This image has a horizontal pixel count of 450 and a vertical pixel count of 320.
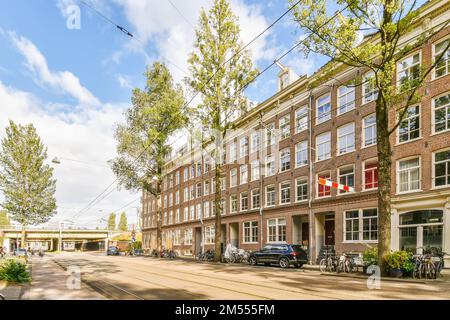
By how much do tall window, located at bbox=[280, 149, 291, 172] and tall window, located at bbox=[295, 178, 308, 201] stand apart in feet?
6.28

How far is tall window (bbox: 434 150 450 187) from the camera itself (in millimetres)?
20469

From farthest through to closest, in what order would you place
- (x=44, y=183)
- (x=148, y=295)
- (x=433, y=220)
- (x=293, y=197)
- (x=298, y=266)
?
(x=44, y=183) → (x=293, y=197) → (x=298, y=266) → (x=433, y=220) → (x=148, y=295)

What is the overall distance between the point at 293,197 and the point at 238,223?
10.2m

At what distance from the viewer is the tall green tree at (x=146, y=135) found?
3688 centimetres

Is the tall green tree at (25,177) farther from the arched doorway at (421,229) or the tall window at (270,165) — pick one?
the arched doorway at (421,229)

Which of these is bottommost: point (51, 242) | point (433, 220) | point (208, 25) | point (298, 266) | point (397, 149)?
point (51, 242)

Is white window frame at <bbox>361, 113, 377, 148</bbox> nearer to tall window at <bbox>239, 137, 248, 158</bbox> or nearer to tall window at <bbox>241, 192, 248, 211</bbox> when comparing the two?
tall window at <bbox>239, 137, 248, 158</bbox>

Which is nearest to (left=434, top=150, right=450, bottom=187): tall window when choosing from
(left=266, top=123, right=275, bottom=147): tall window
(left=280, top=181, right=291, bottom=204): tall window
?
(left=280, top=181, right=291, bottom=204): tall window

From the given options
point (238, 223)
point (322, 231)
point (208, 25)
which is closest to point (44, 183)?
point (238, 223)

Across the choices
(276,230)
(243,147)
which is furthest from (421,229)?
(243,147)

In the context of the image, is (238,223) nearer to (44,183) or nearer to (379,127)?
(44,183)

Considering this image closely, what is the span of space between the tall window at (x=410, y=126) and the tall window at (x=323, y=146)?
6.25m

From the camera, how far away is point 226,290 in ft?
37.5

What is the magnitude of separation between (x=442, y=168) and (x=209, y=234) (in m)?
30.7
